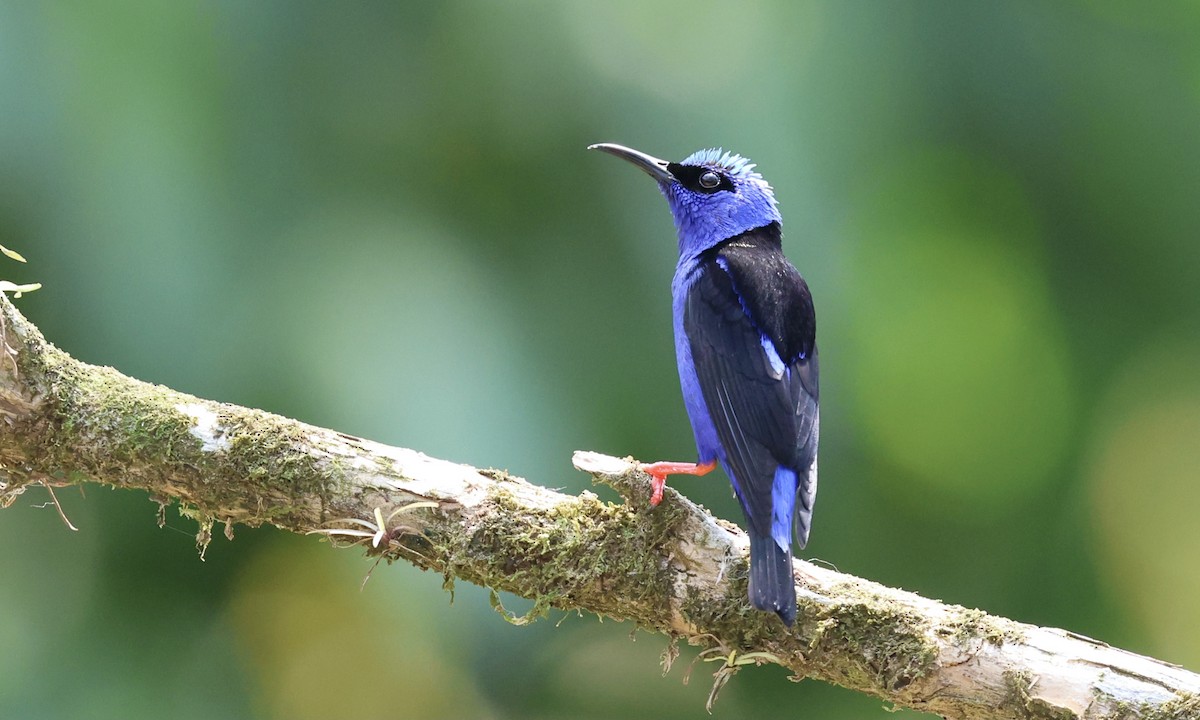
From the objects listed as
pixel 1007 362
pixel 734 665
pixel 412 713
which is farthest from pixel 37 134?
pixel 1007 362

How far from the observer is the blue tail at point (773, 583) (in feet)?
9.32

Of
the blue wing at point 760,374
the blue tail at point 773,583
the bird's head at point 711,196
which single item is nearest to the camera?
the blue tail at point 773,583

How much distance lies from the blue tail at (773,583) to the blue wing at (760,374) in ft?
0.44

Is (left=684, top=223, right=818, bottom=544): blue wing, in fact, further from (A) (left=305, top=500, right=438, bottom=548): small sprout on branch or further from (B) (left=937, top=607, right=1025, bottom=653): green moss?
(A) (left=305, top=500, right=438, bottom=548): small sprout on branch

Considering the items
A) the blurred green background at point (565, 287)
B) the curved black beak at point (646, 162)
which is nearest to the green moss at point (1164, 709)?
the curved black beak at point (646, 162)

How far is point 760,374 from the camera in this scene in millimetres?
3523

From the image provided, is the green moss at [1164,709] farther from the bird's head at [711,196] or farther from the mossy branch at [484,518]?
the bird's head at [711,196]

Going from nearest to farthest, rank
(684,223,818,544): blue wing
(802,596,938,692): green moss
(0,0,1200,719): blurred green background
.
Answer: (802,596,938,692): green moss → (684,223,818,544): blue wing → (0,0,1200,719): blurred green background

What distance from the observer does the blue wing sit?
10.9ft

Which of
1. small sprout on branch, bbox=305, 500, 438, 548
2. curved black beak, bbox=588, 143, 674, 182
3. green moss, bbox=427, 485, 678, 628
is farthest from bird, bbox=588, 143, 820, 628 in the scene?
small sprout on branch, bbox=305, 500, 438, 548

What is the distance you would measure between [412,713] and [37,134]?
3128mm

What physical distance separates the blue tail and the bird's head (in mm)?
1502

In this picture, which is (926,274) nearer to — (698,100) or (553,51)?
(698,100)

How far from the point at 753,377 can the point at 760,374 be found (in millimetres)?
23
